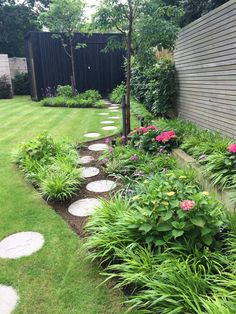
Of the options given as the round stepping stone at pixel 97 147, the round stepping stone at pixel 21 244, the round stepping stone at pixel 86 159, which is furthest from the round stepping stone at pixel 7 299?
the round stepping stone at pixel 97 147

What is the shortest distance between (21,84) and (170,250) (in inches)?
562

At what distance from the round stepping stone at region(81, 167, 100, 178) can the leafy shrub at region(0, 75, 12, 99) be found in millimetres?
10817

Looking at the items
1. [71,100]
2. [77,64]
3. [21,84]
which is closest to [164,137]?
[71,100]

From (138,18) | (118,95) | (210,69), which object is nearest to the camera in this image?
(210,69)

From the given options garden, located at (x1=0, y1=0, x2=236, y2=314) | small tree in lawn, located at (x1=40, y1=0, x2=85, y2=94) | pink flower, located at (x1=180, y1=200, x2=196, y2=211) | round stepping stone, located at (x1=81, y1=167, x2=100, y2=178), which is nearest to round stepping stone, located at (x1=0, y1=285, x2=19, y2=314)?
garden, located at (x1=0, y1=0, x2=236, y2=314)

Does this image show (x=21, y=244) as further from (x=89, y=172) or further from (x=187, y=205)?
(x=89, y=172)

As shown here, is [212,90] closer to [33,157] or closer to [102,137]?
[102,137]

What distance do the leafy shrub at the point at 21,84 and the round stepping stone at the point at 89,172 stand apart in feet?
39.1

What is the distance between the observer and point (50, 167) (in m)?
3.58

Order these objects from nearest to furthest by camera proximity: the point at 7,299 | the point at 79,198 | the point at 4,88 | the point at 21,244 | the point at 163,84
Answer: the point at 7,299
the point at 21,244
the point at 79,198
the point at 163,84
the point at 4,88

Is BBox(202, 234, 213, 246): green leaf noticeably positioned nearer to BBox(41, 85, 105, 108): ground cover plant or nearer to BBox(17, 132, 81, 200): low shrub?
BBox(17, 132, 81, 200): low shrub

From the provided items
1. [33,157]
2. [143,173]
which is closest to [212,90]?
[143,173]

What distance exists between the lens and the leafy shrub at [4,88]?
13.1 m

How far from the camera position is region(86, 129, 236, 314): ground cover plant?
1.54 meters
